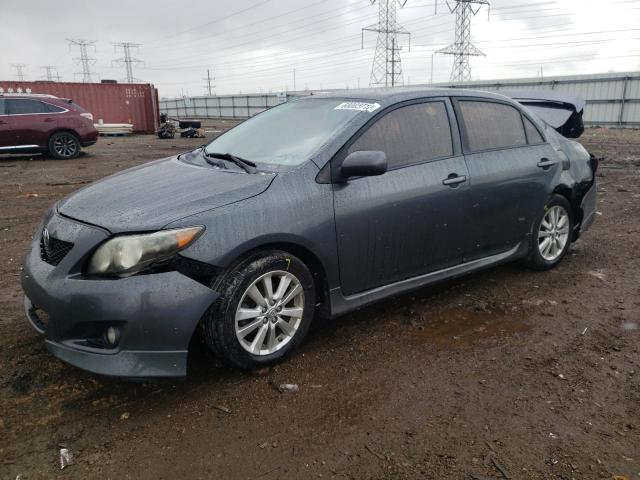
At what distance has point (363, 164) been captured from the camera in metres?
3.09

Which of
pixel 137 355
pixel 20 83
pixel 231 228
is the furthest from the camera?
pixel 20 83

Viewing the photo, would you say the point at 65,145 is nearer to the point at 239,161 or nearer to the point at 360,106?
the point at 239,161

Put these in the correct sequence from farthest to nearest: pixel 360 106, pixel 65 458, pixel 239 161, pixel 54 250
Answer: pixel 360 106 < pixel 239 161 < pixel 54 250 < pixel 65 458

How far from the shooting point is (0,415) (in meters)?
2.64

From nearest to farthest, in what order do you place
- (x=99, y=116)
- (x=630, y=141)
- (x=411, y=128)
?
(x=411, y=128) < (x=630, y=141) < (x=99, y=116)

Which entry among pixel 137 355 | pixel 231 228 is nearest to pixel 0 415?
pixel 137 355

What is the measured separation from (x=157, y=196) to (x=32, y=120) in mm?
12730

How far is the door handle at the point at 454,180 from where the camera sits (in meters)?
3.68

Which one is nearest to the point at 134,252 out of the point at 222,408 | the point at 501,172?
the point at 222,408

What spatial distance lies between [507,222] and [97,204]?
10.0 ft

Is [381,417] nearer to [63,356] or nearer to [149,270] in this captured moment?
[149,270]

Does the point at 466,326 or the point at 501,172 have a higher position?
the point at 501,172

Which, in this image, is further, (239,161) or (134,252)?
(239,161)

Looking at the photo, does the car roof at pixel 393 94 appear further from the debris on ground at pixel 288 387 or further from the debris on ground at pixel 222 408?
the debris on ground at pixel 222 408
